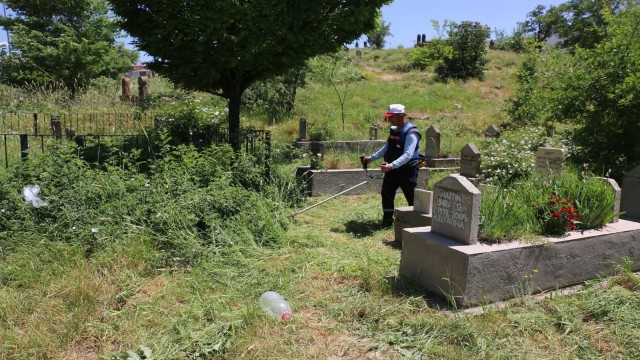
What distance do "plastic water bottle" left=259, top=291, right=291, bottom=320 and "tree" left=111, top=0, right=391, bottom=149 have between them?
5.20m

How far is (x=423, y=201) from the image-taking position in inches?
241

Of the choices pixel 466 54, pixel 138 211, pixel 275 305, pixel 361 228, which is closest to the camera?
pixel 275 305

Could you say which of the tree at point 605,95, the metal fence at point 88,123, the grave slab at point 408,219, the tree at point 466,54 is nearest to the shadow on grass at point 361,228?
the grave slab at point 408,219

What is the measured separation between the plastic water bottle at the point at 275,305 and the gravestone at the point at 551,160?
5214mm

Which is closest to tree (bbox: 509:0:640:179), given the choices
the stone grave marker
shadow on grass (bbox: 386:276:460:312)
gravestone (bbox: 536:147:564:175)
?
gravestone (bbox: 536:147:564:175)

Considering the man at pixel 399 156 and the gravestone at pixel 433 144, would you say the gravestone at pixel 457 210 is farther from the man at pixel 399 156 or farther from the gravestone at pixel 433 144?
the gravestone at pixel 433 144

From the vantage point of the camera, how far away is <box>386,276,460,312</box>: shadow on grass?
420 centimetres

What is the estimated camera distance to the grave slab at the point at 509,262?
419cm

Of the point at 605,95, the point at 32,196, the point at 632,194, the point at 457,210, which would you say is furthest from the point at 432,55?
the point at 32,196

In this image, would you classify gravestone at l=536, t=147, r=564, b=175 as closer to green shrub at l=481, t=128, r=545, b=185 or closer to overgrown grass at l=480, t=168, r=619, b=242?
green shrub at l=481, t=128, r=545, b=185

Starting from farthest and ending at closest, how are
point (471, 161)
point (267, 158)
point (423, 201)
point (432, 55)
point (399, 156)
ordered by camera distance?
point (432, 55), point (471, 161), point (267, 158), point (399, 156), point (423, 201)

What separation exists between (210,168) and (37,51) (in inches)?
798

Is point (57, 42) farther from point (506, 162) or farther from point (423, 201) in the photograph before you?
point (423, 201)

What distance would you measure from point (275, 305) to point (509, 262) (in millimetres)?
2063
